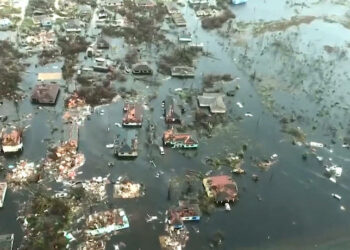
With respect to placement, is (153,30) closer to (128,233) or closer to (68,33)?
(68,33)

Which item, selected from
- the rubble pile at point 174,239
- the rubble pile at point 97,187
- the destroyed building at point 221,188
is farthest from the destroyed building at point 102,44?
the rubble pile at point 174,239

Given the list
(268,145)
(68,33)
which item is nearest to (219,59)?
(268,145)

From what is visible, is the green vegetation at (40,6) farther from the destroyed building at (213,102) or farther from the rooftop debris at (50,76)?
the destroyed building at (213,102)

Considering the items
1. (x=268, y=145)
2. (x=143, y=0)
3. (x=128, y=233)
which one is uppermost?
→ (x=143, y=0)

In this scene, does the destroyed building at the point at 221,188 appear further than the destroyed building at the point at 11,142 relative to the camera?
No

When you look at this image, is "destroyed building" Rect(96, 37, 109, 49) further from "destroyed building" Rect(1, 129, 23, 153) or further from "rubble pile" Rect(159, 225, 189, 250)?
"rubble pile" Rect(159, 225, 189, 250)

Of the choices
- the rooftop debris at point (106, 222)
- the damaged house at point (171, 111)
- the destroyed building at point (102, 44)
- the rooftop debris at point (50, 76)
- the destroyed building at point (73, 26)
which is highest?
the destroyed building at point (73, 26)

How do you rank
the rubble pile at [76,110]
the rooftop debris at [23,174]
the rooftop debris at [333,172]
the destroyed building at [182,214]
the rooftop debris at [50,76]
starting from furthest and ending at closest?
the rooftop debris at [50,76]
the rubble pile at [76,110]
the rooftop debris at [333,172]
the rooftop debris at [23,174]
the destroyed building at [182,214]

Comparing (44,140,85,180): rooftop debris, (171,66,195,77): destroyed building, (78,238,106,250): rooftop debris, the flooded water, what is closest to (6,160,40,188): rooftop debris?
the flooded water
